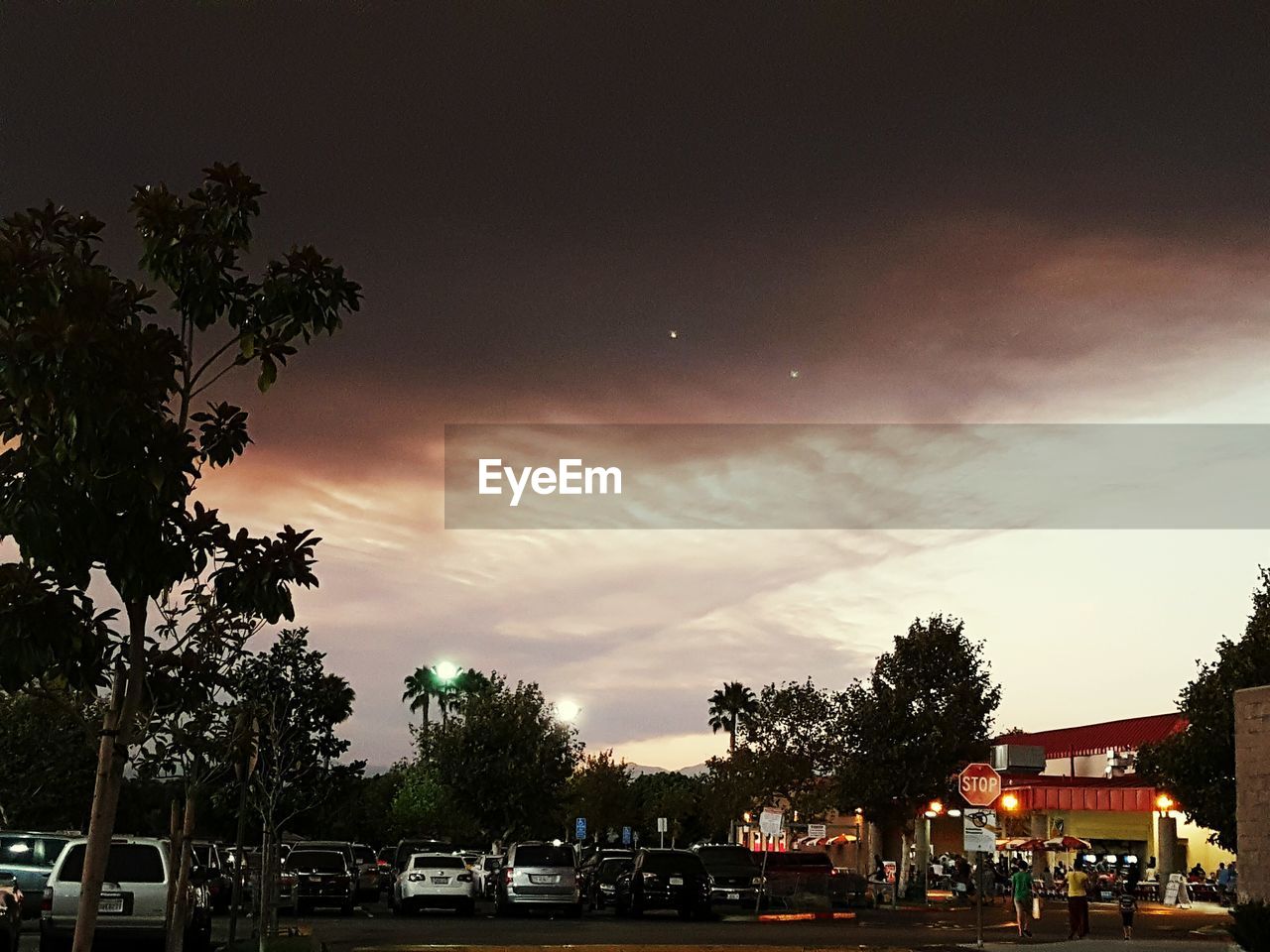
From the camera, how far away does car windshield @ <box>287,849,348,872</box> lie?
41781mm

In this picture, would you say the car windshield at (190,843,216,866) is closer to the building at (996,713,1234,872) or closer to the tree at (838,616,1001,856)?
the tree at (838,616,1001,856)

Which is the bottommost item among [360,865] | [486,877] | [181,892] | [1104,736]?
[486,877]

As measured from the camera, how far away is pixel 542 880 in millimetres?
39219

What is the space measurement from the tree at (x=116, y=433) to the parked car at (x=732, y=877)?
1445 inches

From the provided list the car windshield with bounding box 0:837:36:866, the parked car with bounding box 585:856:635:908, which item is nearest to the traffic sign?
the parked car with bounding box 585:856:635:908

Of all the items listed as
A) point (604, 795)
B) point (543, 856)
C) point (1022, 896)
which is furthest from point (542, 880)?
point (604, 795)

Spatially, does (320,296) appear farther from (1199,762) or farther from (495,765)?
(495,765)

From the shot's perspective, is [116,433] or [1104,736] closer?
[116,433]

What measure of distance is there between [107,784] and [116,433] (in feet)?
7.82

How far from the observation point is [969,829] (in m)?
28.9

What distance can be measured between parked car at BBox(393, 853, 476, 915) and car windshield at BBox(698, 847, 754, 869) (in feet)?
28.5

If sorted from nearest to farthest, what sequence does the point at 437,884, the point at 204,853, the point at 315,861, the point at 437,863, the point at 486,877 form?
the point at 204,853
the point at 437,884
the point at 437,863
the point at 315,861
the point at 486,877

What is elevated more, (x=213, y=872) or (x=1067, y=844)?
(x=1067, y=844)

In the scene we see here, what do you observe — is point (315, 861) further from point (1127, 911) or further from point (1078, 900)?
point (1127, 911)
